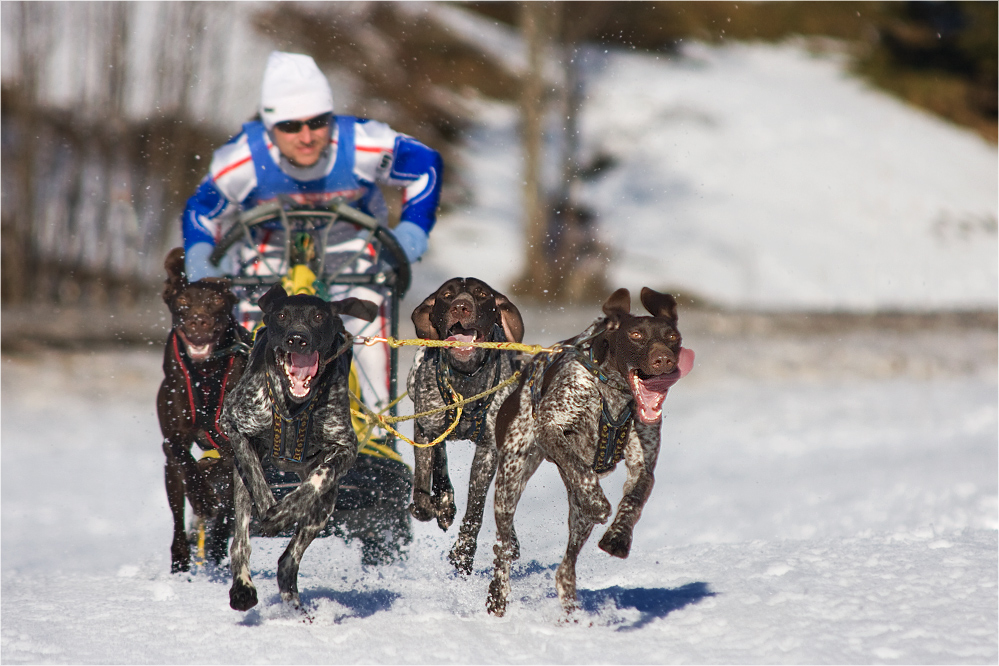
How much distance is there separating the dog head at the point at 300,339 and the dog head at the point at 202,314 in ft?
2.24

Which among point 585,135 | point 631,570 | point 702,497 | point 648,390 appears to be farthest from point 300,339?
point 585,135

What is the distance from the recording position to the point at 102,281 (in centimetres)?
1319

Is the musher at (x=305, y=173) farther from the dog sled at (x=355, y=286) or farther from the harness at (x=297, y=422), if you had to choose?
the harness at (x=297, y=422)

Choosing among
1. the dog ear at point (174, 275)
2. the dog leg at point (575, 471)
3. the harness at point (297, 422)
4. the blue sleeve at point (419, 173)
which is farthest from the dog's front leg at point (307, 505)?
the blue sleeve at point (419, 173)

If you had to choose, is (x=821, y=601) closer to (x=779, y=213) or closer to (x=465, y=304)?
(x=465, y=304)

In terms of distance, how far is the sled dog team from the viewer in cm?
334

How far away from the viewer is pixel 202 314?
3971 millimetres

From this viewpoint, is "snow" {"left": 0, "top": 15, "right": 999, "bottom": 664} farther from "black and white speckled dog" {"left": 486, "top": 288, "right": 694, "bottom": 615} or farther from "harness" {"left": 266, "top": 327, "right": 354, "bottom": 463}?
"harness" {"left": 266, "top": 327, "right": 354, "bottom": 463}

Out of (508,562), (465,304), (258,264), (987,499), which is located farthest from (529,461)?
(987,499)

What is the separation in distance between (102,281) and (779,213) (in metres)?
11.6

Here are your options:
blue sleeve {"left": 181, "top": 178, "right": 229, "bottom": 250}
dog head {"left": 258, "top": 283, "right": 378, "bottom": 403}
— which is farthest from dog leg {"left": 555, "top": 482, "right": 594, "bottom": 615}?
blue sleeve {"left": 181, "top": 178, "right": 229, "bottom": 250}

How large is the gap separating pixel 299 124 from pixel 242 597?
2103mm

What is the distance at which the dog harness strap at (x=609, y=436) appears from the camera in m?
3.47

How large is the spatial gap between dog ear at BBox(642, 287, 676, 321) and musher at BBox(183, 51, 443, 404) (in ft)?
4.31
